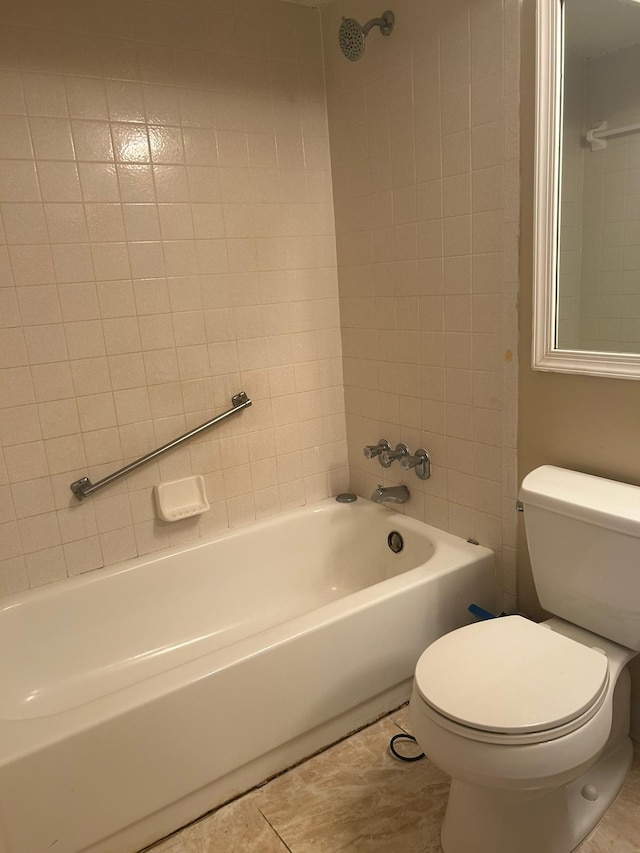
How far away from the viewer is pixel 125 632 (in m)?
2.05

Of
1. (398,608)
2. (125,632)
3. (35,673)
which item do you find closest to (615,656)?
(398,608)

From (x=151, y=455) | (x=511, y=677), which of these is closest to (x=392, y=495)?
(x=151, y=455)

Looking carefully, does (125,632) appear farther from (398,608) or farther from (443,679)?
(443,679)

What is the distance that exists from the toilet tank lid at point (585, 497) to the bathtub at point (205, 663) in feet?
1.43

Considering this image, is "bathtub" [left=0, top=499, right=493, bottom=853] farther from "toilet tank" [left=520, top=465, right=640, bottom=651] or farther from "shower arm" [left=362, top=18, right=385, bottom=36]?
"shower arm" [left=362, top=18, right=385, bottom=36]

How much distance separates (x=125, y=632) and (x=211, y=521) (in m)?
0.47

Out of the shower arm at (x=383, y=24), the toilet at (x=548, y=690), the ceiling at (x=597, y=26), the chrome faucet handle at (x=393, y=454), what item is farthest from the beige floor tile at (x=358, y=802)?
the shower arm at (x=383, y=24)

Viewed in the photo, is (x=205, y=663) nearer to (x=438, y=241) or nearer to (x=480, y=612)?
(x=480, y=612)

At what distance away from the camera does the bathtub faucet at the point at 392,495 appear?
2264 mm

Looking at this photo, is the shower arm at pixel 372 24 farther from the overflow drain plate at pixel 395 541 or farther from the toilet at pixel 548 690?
the overflow drain plate at pixel 395 541

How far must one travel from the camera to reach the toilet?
1.23m

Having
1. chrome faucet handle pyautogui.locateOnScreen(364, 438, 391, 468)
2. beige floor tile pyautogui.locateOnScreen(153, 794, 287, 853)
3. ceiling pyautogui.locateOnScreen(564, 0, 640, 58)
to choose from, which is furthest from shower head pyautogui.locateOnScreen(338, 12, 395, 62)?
beige floor tile pyautogui.locateOnScreen(153, 794, 287, 853)

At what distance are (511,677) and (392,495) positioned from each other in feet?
3.24

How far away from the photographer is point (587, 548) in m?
1.51
